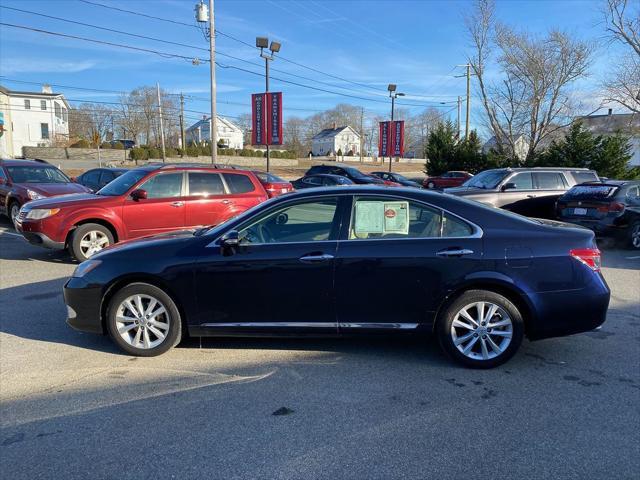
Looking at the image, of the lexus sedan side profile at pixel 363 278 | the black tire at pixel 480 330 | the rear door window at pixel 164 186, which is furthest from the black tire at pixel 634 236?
the rear door window at pixel 164 186

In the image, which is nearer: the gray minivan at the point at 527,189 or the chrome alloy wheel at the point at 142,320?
the chrome alloy wheel at the point at 142,320

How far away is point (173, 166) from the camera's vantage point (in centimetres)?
859

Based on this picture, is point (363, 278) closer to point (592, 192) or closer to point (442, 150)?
Answer: point (592, 192)

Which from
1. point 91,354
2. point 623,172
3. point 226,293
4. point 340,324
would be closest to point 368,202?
point 340,324

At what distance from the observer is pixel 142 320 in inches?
171

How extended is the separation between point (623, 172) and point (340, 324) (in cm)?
2635

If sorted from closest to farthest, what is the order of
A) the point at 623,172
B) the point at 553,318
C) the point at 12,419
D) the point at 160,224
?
1. the point at 12,419
2. the point at 553,318
3. the point at 160,224
4. the point at 623,172

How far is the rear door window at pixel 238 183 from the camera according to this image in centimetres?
900

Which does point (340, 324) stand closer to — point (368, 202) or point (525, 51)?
point (368, 202)

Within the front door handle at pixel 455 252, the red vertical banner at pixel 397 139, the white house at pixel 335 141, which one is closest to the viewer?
the front door handle at pixel 455 252

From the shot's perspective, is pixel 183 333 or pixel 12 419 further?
pixel 183 333

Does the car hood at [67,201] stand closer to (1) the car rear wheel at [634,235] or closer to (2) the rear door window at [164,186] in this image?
(2) the rear door window at [164,186]

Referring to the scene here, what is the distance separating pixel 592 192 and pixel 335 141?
107652 millimetres

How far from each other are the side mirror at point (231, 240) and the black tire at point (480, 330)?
6.22ft
